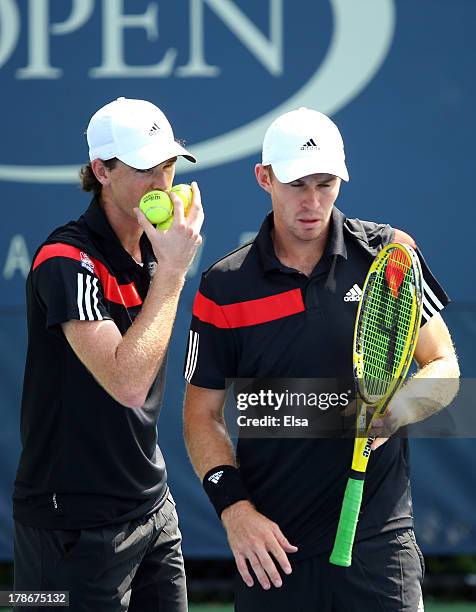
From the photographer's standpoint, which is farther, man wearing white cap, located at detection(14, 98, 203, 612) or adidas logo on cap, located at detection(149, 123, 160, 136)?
adidas logo on cap, located at detection(149, 123, 160, 136)

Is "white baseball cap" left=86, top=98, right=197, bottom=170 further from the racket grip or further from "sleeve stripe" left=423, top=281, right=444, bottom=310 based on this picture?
the racket grip

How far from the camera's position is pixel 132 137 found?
10.6ft

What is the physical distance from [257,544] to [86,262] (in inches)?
33.4

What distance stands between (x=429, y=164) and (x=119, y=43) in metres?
1.44

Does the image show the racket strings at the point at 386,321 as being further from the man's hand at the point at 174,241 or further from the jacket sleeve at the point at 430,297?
the man's hand at the point at 174,241

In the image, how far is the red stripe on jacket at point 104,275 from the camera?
312cm

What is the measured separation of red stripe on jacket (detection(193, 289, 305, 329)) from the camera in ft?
9.86

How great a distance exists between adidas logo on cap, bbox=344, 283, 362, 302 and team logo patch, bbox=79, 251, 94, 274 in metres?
0.66

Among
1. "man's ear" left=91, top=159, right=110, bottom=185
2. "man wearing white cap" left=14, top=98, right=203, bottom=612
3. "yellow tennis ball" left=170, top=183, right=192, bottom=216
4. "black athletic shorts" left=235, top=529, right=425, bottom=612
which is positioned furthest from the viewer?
"man's ear" left=91, top=159, right=110, bottom=185

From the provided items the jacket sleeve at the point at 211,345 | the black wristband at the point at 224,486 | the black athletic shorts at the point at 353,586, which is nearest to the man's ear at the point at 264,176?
the jacket sleeve at the point at 211,345

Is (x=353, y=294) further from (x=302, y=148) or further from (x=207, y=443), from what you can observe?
(x=207, y=443)

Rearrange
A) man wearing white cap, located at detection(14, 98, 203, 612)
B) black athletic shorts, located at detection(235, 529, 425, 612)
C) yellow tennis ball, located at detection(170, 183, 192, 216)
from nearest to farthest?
black athletic shorts, located at detection(235, 529, 425, 612)
man wearing white cap, located at detection(14, 98, 203, 612)
yellow tennis ball, located at detection(170, 183, 192, 216)

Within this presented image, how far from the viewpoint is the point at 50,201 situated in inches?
208

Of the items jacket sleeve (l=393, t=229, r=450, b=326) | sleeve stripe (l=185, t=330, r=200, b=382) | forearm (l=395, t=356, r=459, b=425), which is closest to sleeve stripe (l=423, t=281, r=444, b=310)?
jacket sleeve (l=393, t=229, r=450, b=326)
